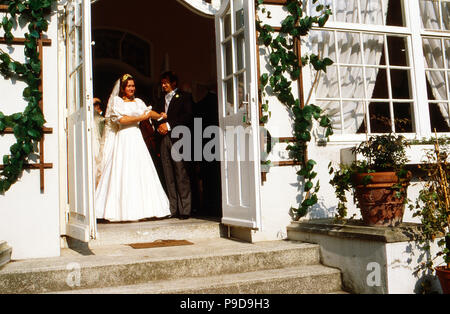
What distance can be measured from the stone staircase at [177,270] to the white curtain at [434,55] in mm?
2586

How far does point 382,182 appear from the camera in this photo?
367cm

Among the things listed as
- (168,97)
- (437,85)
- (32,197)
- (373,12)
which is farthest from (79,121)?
(437,85)

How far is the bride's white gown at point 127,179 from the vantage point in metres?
4.93

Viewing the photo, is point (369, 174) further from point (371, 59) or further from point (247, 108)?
point (371, 59)

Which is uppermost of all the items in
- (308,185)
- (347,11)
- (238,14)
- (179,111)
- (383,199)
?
(347,11)

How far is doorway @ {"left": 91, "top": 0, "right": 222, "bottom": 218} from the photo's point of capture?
748cm

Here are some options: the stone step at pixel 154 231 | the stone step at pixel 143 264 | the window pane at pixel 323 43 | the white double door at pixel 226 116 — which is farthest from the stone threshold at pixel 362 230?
the window pane at pixel 323 43

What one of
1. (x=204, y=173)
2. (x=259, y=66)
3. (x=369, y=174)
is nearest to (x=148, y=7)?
(x=204, y=173)

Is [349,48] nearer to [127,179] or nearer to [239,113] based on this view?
[239,113]

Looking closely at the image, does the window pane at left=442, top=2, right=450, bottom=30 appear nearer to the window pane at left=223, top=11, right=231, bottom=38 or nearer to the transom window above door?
the window pane at left=223, top=11, right=231, bottom=38

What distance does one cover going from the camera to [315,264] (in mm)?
4047

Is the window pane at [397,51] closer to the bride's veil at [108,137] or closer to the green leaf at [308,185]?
the green leaf at [308,185]

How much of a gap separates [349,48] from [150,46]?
381 cm

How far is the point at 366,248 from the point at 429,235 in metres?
0.46
